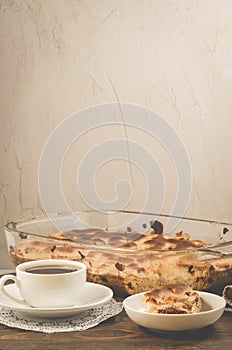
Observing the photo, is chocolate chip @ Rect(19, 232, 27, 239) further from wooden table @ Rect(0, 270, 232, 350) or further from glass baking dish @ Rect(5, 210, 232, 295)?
wooden table @ Rect(0, 270, 232, 350)

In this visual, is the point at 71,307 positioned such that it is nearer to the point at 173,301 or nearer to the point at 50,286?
the point at 50,286

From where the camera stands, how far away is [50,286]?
1.08 m

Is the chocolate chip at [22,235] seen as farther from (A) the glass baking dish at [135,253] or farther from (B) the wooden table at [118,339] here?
(B) the wooden table at [118,339]

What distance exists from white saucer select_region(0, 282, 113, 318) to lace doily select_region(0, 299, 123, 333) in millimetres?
12

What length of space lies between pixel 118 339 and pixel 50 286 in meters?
0.15

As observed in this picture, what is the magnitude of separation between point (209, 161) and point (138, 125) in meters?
0.24

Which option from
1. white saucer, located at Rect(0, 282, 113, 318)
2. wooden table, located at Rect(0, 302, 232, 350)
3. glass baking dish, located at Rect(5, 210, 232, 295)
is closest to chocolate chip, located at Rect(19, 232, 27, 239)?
glass baking dish, located at Rect(5, 210, 232, 295)

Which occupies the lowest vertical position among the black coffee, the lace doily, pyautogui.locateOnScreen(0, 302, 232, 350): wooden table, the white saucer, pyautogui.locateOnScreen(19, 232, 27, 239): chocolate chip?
pyautogui.locateOnScreen(0, 302, 232, 350): wooden table

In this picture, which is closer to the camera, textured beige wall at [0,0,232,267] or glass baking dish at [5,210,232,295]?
glass baking dish at [5,210,232,295]

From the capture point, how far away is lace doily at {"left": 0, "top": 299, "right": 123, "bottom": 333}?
107 centimetres

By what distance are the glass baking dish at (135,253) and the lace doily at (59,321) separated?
0.08 m

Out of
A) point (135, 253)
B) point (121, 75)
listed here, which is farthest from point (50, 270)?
point (121, 75)

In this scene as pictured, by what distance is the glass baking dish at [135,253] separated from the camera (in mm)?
1191

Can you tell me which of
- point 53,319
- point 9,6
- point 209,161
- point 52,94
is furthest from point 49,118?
point 53,319
